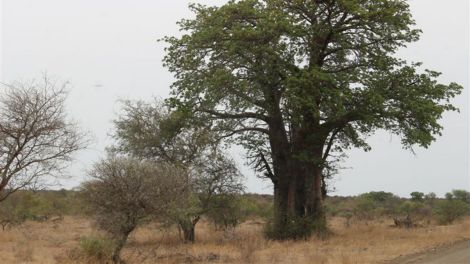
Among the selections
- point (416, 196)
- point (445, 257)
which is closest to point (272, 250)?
point (445, 257)

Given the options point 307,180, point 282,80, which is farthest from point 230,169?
point 282,80

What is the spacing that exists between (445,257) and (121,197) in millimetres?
8476

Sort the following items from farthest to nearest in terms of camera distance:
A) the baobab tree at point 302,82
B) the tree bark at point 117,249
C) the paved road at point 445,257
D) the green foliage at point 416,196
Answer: the green foliage at point 416,196 → the baobab tree at point 302,82 → the tree bark at point 117,249 → the paved road at point 445,257

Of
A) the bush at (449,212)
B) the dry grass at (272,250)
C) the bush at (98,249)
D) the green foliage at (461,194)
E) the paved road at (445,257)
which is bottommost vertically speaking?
the paved road at (445,257)

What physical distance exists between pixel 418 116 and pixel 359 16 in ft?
14.3

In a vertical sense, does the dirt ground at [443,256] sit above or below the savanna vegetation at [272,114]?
below

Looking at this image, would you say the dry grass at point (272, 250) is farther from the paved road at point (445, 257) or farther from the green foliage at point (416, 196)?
the green foliage at point (416, 196)

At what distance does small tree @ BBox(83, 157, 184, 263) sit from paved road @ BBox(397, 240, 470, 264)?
21.6 ft

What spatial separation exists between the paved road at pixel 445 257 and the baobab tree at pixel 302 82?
5.56 metres

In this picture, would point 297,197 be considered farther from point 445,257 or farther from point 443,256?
point 445,257

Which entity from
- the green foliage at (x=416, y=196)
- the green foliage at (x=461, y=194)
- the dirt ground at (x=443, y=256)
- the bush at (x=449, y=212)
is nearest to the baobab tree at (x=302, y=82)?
the dirt ground at (x=443, y=256)

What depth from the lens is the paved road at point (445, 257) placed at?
1340 centimetres

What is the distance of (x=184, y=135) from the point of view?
76.4 feet

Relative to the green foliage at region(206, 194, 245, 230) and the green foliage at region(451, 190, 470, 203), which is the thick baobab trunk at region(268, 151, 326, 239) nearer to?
the green foliage at region(206, 194, 245, 230)
